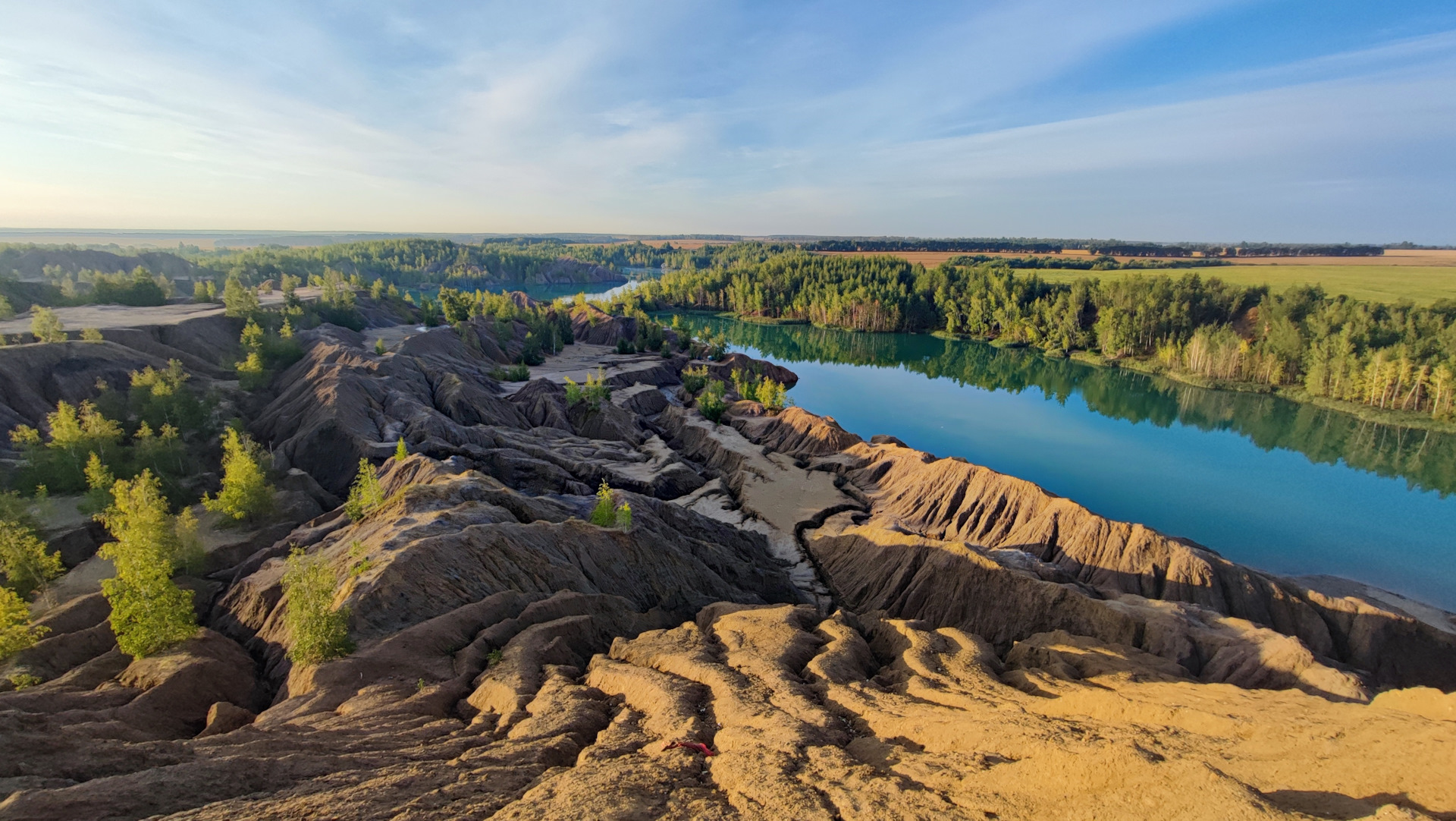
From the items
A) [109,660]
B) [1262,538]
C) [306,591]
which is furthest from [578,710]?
[1262,538]

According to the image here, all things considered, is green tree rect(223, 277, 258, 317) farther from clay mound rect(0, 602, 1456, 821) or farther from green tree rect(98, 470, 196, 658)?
clay mound rect(0, 602, 1456, 821)

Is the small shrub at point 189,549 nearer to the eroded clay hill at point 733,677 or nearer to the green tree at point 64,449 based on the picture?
the eroded clay hill at point 733,677

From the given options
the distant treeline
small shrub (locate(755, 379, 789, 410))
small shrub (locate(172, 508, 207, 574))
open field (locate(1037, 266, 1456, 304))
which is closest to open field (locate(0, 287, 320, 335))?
small shrub (locate(172, 508, 207, 574))

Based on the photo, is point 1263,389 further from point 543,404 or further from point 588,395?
point 543,404

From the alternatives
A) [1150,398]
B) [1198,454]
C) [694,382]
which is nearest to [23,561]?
[694,382]

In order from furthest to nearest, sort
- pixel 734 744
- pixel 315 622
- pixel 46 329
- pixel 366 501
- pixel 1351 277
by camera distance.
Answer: pixel 1351 277
pixel 46 329
pixel 366 501
pixel 315 622
pixel 734 744

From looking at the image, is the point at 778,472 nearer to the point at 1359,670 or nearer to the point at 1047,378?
the point at 1359,670
